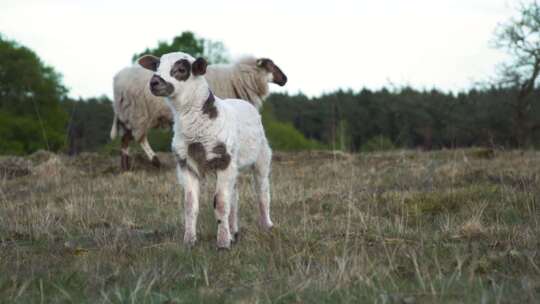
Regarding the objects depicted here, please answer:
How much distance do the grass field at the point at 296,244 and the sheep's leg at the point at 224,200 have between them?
177 millimetres

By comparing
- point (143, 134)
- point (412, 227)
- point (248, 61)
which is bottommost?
point (412, 227)

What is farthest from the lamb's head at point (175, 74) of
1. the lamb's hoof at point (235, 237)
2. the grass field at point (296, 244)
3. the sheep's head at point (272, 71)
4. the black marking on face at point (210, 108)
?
the sheep's head at point (272, 71)

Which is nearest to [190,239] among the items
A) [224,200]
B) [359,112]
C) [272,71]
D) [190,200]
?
[190,200]

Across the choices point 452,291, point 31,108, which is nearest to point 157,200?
point 452,291

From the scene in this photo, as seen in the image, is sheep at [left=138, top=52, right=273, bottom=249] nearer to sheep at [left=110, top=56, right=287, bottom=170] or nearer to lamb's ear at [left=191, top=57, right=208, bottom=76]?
lamb's ear at [left=191, top=57, right=208, bottom=76]

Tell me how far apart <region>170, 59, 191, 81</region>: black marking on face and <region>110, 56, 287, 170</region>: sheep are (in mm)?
6396

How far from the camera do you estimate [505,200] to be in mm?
7969

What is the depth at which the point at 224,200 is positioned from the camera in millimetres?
6164

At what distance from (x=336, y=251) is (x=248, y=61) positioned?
27.2 ft

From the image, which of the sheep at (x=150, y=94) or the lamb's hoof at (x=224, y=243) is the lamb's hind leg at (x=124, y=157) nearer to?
the sheep at (x=150, y=94)

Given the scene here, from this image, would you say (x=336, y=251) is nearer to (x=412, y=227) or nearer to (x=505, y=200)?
(x=412, y=227)

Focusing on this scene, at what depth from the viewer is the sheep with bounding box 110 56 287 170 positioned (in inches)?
516

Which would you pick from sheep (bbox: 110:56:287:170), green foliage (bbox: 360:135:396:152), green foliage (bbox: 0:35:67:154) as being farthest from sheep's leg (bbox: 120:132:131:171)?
green foliage (bbox: 0:35:67:154)

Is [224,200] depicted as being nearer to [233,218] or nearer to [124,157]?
[233,218]
